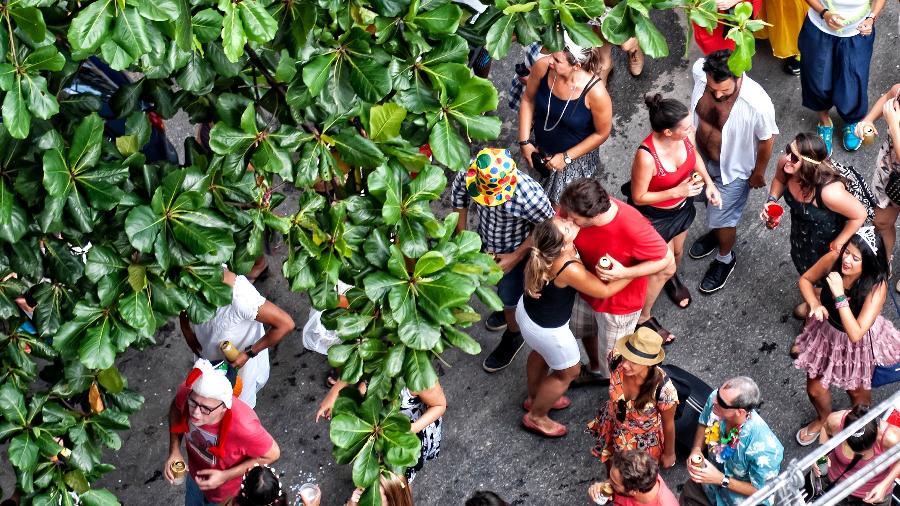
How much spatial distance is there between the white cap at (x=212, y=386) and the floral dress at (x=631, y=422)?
201cm

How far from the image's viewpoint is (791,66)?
28.7 feet

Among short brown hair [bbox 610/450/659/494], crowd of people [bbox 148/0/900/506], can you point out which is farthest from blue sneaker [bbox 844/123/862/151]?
short brown hair [bbox 610/450/659/494]

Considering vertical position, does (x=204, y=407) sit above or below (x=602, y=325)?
above

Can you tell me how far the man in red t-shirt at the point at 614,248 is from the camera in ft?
20.1

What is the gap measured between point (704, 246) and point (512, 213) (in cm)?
184

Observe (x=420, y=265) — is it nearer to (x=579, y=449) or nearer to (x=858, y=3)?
(x=579, y=449)

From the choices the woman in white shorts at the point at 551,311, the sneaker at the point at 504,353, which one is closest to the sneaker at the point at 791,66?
the sneaker at the point at 504,353

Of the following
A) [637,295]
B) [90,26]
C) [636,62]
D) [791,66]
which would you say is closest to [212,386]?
[637,295]

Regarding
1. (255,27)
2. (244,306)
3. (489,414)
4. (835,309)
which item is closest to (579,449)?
(489,414)

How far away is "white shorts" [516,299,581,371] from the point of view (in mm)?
6355

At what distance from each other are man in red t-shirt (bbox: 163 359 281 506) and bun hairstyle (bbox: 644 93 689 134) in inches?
108

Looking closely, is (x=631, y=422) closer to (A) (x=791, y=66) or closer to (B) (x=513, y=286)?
(B) (x=513, y=286)

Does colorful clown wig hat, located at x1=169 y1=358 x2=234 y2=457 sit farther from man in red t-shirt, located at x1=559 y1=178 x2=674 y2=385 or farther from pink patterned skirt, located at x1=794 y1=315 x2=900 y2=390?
pink patterned skirt, located at x1=794 y1=315 x2=900 y2=390

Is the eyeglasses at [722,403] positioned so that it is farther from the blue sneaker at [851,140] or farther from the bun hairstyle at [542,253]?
the blue sneaker at [851,140]
